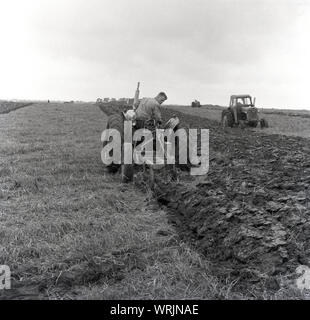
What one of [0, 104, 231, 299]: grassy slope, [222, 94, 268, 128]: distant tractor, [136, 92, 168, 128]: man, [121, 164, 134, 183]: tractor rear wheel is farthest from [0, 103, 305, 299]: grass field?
[222, 94, 268, 128]: distant tractor

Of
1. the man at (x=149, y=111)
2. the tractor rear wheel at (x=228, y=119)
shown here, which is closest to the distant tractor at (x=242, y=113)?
the tractor rear wheel at (x=228, y=119)

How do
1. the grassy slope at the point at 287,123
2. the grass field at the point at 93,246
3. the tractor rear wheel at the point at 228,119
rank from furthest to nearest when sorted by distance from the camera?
the tractor rear wheel at the point at 228,119 → the grassy slope at the point at 287,123 → the grass field at the point at 93,246

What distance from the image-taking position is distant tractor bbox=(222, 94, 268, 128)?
53.3 ft

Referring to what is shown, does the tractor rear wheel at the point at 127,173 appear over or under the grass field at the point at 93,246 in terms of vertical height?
over

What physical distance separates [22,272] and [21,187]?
115 inches

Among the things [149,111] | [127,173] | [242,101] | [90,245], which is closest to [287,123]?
[242,101]

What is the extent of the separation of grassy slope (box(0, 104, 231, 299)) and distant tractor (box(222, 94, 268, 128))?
1048 centimetres

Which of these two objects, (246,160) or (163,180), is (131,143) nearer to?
(163,180)

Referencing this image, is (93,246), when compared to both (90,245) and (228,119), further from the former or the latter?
(228,119)

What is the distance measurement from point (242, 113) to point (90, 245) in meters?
13.7

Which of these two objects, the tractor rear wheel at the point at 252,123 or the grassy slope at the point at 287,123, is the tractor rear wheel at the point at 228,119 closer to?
the tractor rear wheel at the point at 252,123

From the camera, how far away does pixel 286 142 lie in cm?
1100

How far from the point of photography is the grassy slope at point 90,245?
10.3ft

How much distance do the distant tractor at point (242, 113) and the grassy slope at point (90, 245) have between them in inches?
413
